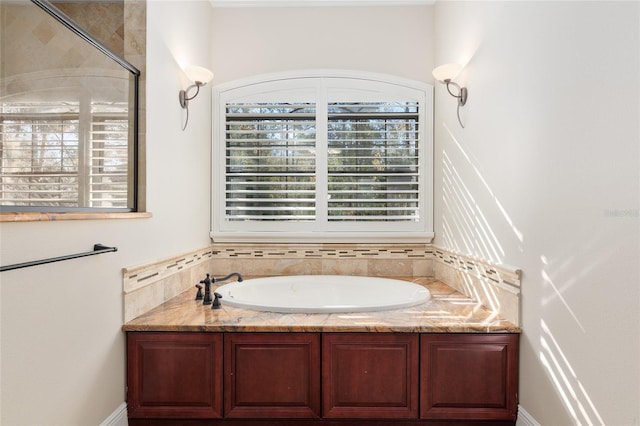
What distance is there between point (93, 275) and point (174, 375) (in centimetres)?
64

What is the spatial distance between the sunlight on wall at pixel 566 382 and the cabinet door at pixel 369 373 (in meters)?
0.56

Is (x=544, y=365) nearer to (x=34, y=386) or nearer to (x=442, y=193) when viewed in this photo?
(x=442, y=193)

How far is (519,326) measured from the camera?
1.85m

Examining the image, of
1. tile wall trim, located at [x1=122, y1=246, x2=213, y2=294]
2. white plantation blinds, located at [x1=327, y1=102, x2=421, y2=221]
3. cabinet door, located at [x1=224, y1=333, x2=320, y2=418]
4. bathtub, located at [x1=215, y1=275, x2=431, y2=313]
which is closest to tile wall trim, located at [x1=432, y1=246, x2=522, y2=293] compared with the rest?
bathtub, located at [x1=215, y1=275, x2=431, y2=313]

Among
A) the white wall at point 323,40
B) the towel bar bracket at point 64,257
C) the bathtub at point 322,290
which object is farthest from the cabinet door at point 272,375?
the white wall at point 323,40

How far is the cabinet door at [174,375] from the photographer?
1.87 meters

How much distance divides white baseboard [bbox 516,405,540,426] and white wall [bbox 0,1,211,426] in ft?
6.43

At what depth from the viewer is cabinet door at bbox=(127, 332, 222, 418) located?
1.87 metres

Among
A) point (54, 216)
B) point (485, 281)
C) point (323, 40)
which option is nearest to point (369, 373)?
point (485, 281)

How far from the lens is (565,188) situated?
4.95ft

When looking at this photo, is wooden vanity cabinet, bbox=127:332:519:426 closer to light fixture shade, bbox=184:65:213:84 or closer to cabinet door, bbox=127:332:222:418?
cabinet door, bbox=127:332:222:418

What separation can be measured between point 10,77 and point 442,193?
263cm

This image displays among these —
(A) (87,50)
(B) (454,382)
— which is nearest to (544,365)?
(B) (454,382)

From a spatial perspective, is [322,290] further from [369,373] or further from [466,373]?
[466,373]
